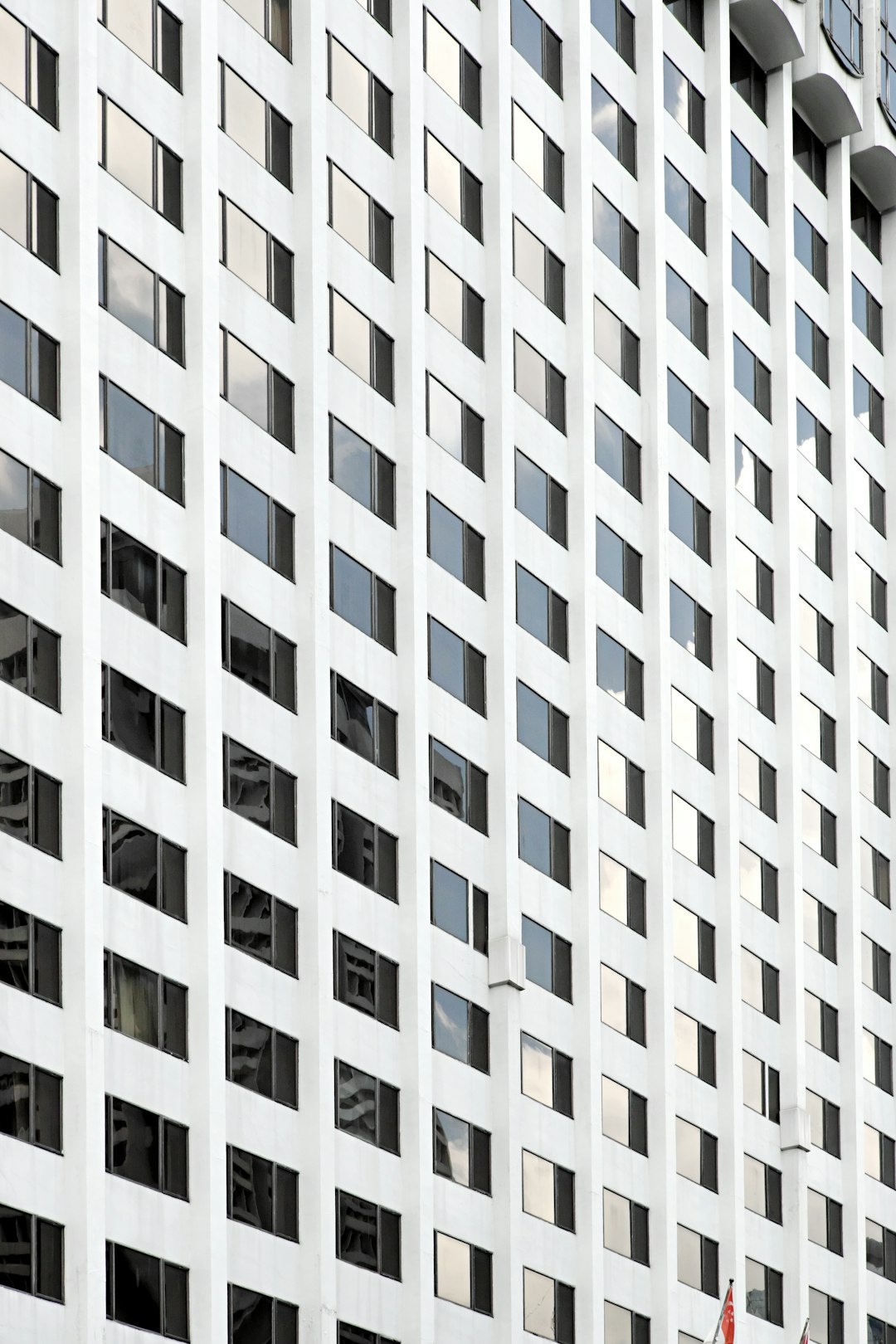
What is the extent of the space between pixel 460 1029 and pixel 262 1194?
27.5ft

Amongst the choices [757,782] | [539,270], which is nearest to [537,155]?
[539,270]

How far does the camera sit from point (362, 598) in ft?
197

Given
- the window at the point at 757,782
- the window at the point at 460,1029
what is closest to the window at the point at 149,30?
the window at the point at 460,1029

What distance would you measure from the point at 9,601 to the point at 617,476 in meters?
24.2

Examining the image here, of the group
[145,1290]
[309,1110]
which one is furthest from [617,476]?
[145,1290]

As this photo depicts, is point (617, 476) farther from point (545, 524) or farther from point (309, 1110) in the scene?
point (309, 1110)

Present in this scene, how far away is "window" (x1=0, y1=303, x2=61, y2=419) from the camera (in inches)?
1999

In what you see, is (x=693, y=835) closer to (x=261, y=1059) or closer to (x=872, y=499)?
(x=872, y=499)

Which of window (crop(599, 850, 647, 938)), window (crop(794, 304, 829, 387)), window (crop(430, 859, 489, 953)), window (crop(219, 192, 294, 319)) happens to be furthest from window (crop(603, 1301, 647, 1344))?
window (crop(794, 304, 829, 387))

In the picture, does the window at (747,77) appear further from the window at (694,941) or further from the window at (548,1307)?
the window at (548,1307)

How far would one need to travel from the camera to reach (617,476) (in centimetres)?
7006

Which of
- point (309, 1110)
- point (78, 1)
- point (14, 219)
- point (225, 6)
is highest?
point (225, 6)

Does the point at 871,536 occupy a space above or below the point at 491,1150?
above

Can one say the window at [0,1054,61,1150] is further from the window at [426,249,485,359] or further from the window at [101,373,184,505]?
the window at [426,249,485,359]
